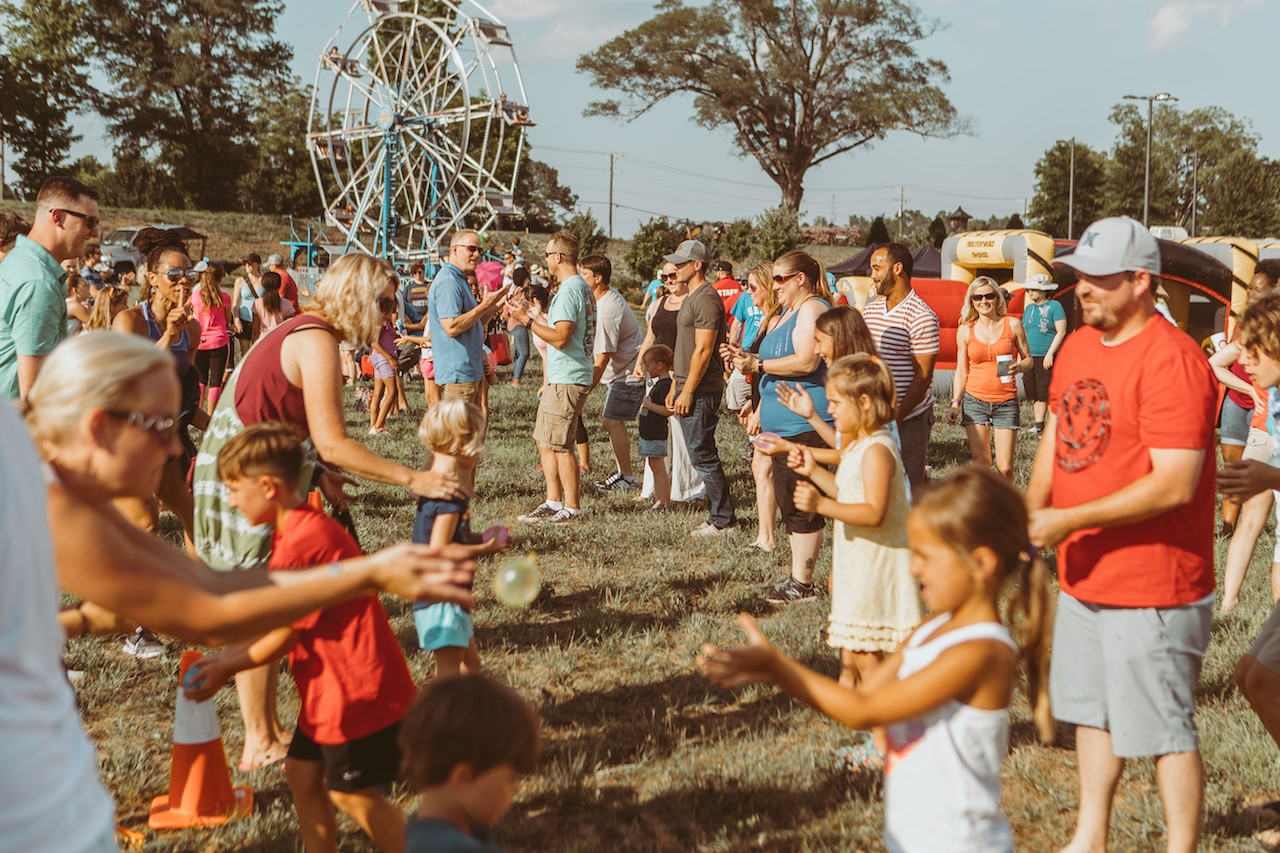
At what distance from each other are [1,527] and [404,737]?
30.7 inches

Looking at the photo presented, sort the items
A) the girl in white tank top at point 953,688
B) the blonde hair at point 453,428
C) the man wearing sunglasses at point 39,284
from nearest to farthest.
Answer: the girl in white tank top at point 953,688
the blonde hair at point 453,428
the man wearing sunglasses at point 39,284

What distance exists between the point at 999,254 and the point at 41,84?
49659 millimetres

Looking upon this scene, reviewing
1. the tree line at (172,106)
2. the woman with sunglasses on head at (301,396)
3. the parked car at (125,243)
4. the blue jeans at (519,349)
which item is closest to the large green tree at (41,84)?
the tree line at (172,106)

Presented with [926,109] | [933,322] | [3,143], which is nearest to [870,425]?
[933,322]

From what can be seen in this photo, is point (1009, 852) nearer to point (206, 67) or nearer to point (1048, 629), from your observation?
point (1048, 629)

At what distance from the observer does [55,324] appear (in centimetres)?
449

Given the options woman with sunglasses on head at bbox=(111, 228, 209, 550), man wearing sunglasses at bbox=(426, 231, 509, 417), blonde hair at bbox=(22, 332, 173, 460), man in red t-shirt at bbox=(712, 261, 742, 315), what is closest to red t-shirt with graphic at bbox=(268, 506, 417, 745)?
blonde hair at bbox=(22, 332, 173, 460)

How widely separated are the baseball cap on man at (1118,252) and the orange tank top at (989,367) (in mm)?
5924

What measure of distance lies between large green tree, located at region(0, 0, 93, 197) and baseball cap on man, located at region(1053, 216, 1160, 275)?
5710 cm

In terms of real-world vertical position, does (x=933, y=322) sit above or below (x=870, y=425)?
above

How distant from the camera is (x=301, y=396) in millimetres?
3840

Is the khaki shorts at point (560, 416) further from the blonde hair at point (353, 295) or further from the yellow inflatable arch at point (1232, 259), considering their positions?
the yellow inflatable arch at point (1232, 259)

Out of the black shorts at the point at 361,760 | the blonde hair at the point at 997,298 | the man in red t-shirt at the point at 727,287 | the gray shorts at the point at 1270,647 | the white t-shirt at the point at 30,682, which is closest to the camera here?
the white t-shirt at the point at 30,682

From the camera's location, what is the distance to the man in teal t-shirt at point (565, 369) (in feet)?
27.2
